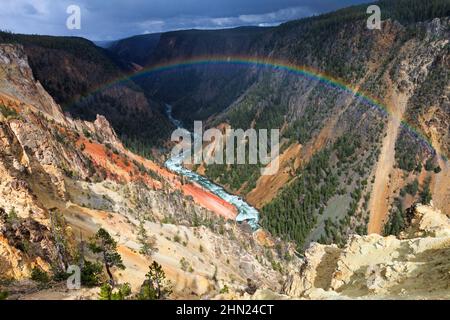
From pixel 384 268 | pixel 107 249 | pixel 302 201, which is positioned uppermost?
pixel 302 201

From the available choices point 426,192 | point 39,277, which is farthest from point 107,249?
point 426,192

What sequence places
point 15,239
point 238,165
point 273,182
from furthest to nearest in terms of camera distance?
point 238,165, point 273,182, point 15,239

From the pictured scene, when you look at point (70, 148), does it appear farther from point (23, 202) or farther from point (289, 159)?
point (289, 159)

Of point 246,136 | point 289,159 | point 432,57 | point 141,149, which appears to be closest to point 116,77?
point 141,149

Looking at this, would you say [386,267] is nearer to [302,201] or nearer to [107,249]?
[107,249]

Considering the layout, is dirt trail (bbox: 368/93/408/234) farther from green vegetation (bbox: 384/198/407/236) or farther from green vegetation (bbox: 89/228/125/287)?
green vegetation (bbox: 89/228/125/287)

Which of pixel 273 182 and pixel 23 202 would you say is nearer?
pixel 23 202
